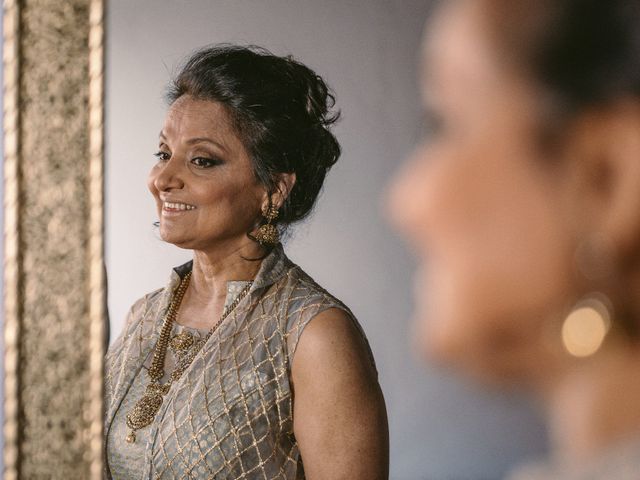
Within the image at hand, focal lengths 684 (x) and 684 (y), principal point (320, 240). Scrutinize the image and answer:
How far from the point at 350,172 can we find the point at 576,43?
13.3 inches

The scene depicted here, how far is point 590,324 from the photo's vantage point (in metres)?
0.39

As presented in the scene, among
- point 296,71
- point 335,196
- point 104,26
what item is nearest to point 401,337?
point 335,196

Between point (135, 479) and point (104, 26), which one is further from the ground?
point (104, 26)

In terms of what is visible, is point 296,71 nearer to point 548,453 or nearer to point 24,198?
point 24,198

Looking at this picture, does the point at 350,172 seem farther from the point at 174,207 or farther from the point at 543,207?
the point at 543,207

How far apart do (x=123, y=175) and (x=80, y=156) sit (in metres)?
0.11

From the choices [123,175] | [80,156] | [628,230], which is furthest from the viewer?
[123,175]

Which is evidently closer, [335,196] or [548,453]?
[548,453]

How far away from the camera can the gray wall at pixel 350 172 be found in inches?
26.4

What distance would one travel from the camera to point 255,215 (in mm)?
762

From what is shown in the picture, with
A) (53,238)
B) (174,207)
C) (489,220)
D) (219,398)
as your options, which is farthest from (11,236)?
(489,220)

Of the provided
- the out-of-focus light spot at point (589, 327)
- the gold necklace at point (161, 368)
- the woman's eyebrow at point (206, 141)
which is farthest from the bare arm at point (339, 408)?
the out-of-focus light spot at point (589, 327)

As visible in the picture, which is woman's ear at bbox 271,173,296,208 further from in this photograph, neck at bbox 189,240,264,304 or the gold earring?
the gold earring

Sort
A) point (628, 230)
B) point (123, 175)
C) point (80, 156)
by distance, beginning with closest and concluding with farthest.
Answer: point (628, 230), point (80, 156), point (123, 175)
